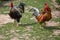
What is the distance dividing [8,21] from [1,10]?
2.38 m

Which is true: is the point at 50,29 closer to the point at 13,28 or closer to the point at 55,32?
the point at 55,32

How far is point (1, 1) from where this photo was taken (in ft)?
57.8

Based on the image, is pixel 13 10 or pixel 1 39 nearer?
pixel 1 39

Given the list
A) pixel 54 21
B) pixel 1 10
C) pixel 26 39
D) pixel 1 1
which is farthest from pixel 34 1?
pixel 26 39

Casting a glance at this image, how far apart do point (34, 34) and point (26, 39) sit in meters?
0.71

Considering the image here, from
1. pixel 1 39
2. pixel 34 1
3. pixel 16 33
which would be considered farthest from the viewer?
pixel 34 1

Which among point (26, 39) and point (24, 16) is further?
point (24, 16)

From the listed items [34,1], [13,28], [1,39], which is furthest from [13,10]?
[34,1]

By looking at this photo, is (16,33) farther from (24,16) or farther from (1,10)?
(1,10)

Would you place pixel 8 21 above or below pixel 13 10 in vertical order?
below

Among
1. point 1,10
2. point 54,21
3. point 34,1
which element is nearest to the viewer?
point 54,21

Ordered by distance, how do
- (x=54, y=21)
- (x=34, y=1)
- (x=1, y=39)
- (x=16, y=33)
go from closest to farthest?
(x=1, y=39) → (x=16, y=33) → (x=54, y=21) → (x=34, y=1)

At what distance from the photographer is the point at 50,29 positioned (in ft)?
37.2

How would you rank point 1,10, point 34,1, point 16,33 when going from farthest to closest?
point 34,1
point 1,10
point 16,33
